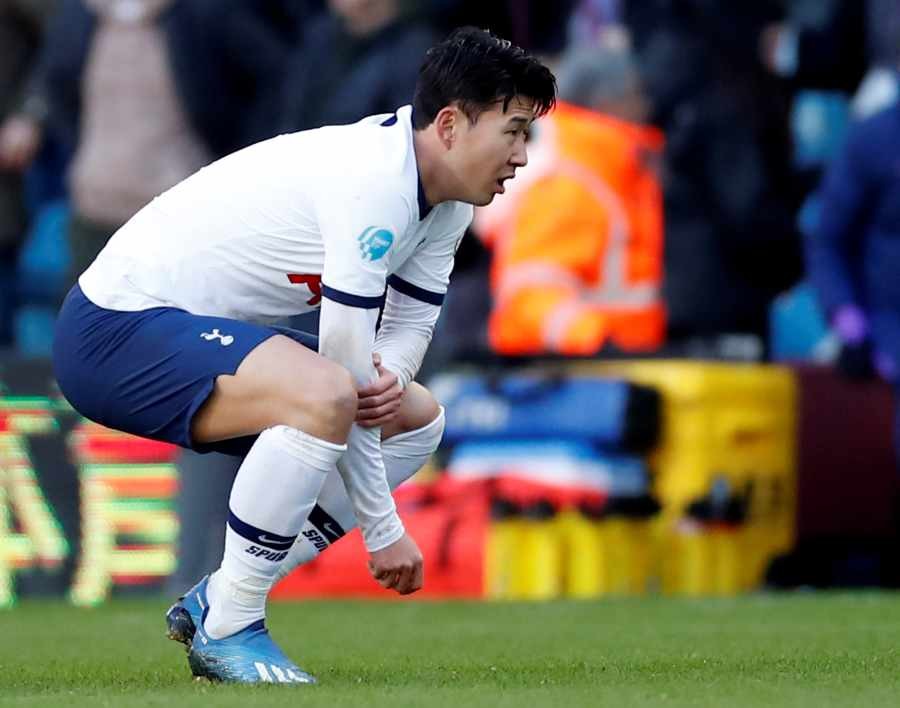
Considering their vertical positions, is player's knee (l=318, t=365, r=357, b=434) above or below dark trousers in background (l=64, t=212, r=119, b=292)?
below

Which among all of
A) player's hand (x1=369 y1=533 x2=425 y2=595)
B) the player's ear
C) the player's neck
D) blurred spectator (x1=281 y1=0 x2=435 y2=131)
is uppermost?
blurred spectator (x1=281 y1=0 x2=435 y2=131)

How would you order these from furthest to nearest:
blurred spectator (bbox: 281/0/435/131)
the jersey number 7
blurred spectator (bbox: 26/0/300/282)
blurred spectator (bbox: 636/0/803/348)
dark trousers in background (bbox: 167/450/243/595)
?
blurred spectator (bbox: 26/0/300/282) → blurred spectator (bbox: 281/0/435/131) → blurred spectator (bbox: 636/0/803/348) → dark trousers in background (bbox: 167/450/243/595) → the jersey number 7

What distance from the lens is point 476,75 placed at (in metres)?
5.64

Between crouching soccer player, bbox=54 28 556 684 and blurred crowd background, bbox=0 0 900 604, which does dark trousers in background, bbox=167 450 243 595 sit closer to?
blurred crowd background, bbox=0 0 900 604

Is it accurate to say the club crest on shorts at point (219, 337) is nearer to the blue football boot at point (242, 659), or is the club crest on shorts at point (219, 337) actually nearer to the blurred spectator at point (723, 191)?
the blue football boot at point (242, 659)

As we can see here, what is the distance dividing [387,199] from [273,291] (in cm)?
47

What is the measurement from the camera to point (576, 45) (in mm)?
11445

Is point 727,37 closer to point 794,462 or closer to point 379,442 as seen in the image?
point 794,462

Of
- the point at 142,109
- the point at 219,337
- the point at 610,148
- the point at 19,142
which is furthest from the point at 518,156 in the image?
the point at 19,142

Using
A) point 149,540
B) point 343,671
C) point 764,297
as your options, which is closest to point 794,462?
point 764,297

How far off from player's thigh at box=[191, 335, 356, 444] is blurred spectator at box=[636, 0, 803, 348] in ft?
15.8

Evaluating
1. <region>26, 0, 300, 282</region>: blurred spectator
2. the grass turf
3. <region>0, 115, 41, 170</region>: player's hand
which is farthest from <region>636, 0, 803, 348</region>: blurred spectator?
<region>0, 115, 41, 170</region>: player's hand

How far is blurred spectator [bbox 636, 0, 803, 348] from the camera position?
1052cm

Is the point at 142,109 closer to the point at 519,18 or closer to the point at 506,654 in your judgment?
the point at 519,18
